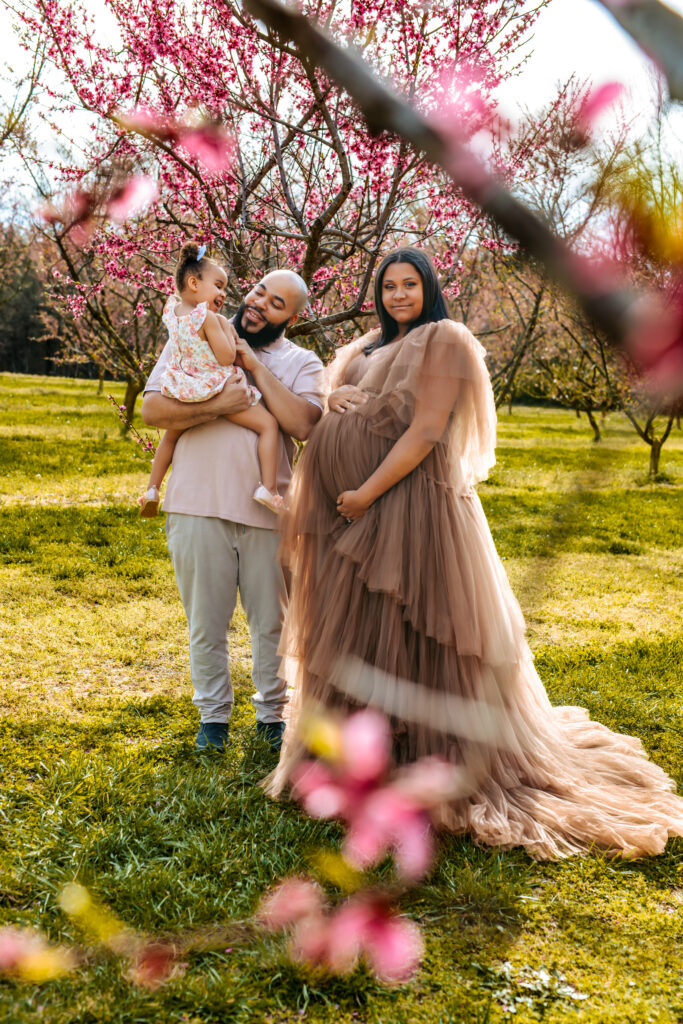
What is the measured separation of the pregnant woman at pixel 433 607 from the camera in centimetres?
274

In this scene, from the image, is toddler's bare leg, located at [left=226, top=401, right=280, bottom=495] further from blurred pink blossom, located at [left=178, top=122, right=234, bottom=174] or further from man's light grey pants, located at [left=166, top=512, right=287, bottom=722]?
blurred pink blossom, located at [left=178, top=122, right=234, bottom=174]

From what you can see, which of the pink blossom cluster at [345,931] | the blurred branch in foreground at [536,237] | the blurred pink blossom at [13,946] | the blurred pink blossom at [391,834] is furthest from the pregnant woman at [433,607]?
the blurred branch in foreground at [536,237]

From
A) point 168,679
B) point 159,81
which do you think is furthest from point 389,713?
point 159,81

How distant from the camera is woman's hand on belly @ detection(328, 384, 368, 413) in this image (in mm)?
2907

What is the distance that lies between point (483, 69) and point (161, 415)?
1.86m

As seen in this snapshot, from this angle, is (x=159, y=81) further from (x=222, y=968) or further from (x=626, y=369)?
(x=626, y=369)

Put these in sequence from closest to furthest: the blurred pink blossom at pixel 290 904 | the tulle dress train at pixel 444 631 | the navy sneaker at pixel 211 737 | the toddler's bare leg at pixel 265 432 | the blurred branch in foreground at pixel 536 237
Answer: the blurred branch in foreground at pixel 536 237 → the blurred pink blossom at pixel 290 904 → the tulle dress train at pixel 444 631 → the toddler's bare leg at pixel 265 432 → the navy sneaker at pixel 211 737

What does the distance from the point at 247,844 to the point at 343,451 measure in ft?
4.48

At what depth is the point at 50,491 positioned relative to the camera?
9.46m

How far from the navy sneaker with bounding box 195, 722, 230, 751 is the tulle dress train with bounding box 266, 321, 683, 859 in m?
0.42

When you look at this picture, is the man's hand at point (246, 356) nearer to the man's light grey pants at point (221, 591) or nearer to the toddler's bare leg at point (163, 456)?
the toddler's bare leg at point (163, 456)

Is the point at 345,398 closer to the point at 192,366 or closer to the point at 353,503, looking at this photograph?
the point at 353,503

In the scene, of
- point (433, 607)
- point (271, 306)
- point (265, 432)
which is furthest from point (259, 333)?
point (433, 607)

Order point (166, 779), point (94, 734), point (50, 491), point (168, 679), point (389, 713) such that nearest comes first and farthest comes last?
point (389, 713) < point (166, 779) < point (94, 734) < point (168, 679) < point (50, 491)
